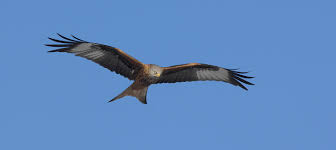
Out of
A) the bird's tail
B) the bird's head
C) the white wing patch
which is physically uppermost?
the white wing patch

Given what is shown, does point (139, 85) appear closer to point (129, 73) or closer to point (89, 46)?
point (129, 73)

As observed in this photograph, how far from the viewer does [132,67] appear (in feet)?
42.2

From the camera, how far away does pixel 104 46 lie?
12.5 meters

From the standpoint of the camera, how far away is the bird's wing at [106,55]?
1241cm

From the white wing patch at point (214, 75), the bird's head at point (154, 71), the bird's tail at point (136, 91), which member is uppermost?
the white wing patch at point (214, 75)

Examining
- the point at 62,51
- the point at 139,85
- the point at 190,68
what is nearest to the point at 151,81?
the point at 139,85

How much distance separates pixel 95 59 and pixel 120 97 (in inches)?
47.0

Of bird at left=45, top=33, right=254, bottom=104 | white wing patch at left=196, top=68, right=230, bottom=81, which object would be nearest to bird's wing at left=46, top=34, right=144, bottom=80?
bird at left=45, top=33, right=254, bottom=104

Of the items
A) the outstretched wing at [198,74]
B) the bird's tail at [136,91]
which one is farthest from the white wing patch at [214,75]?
the bird's tail at [136,91]

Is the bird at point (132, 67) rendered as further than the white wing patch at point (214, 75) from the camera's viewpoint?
No

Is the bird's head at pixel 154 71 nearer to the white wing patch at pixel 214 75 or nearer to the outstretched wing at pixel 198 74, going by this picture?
the outstretched wing at pixel 198 74

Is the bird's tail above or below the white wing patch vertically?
below

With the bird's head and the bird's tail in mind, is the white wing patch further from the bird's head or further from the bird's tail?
the bird's tail

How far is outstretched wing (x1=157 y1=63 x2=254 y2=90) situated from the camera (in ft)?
43.9
